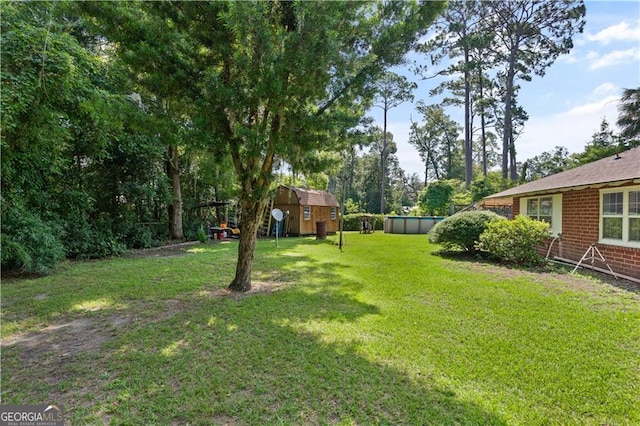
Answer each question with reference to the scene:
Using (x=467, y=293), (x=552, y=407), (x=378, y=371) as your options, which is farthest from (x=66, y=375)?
(x=467, y=293)

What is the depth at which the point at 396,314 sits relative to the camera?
4449 mm

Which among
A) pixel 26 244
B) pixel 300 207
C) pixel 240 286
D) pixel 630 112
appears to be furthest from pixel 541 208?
pixel 26 244

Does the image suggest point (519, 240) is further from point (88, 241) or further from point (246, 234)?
point (88, 241)

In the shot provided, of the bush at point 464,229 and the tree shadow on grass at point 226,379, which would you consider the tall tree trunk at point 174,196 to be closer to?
the tree shadow on grass at point 226,379

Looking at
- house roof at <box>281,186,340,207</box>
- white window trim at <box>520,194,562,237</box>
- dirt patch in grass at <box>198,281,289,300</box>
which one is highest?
house roof at <box>281,186,340,207</box>

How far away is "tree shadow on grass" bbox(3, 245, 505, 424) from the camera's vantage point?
7.45 ft

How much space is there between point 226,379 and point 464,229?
8978mm

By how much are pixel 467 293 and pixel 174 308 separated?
195 inches

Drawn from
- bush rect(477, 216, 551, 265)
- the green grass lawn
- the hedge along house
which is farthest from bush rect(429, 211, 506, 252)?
the green grass lawn

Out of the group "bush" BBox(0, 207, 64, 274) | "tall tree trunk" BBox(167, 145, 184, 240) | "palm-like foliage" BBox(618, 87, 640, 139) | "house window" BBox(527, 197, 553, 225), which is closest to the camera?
"bush" BBox(0, 207, 64, 274)

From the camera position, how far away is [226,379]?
2.71m

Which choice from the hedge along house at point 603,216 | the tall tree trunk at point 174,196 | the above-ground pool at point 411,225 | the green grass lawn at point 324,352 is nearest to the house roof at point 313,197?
the above-ground pool at point 411,225

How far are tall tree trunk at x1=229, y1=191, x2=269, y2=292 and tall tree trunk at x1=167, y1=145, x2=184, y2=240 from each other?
896 centimetres

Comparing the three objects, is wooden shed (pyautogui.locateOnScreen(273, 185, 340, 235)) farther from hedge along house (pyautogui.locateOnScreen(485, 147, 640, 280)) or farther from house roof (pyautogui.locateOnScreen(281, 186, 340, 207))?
hedge along house (pyautogui.locateOnScreen(485, 147, 640, 280))
